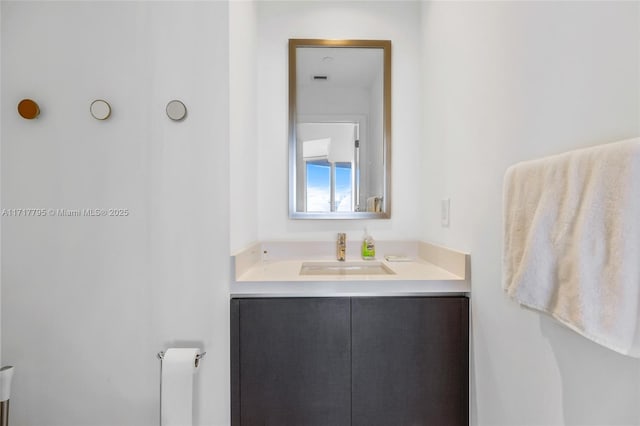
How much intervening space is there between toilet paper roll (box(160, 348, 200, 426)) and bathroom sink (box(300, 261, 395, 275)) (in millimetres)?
690

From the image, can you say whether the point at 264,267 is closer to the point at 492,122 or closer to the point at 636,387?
the point at 492,122

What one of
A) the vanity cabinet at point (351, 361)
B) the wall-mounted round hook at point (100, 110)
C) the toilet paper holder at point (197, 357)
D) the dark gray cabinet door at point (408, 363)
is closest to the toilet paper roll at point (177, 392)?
the toilet paper holder at point (197, 357)

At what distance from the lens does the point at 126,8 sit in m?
1.24

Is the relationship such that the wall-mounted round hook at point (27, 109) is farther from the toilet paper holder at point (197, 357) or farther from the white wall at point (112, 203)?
the toilet paper holder at point (197, 357)

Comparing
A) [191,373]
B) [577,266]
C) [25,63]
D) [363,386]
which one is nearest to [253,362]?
[191,373]

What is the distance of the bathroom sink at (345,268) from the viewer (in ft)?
5.56

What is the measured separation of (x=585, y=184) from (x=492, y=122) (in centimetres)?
53

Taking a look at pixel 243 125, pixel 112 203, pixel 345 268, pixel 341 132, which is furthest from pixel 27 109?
pixel 345 268

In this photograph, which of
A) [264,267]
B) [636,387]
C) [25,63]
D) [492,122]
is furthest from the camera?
[264,267]

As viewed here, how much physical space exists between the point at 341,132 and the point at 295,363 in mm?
1201

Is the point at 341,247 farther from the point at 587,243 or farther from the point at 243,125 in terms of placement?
the point at 587,243

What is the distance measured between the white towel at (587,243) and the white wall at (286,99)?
42.8 inches

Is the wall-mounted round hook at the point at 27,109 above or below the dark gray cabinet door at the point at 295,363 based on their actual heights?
above

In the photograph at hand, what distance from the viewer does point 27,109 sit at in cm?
121
